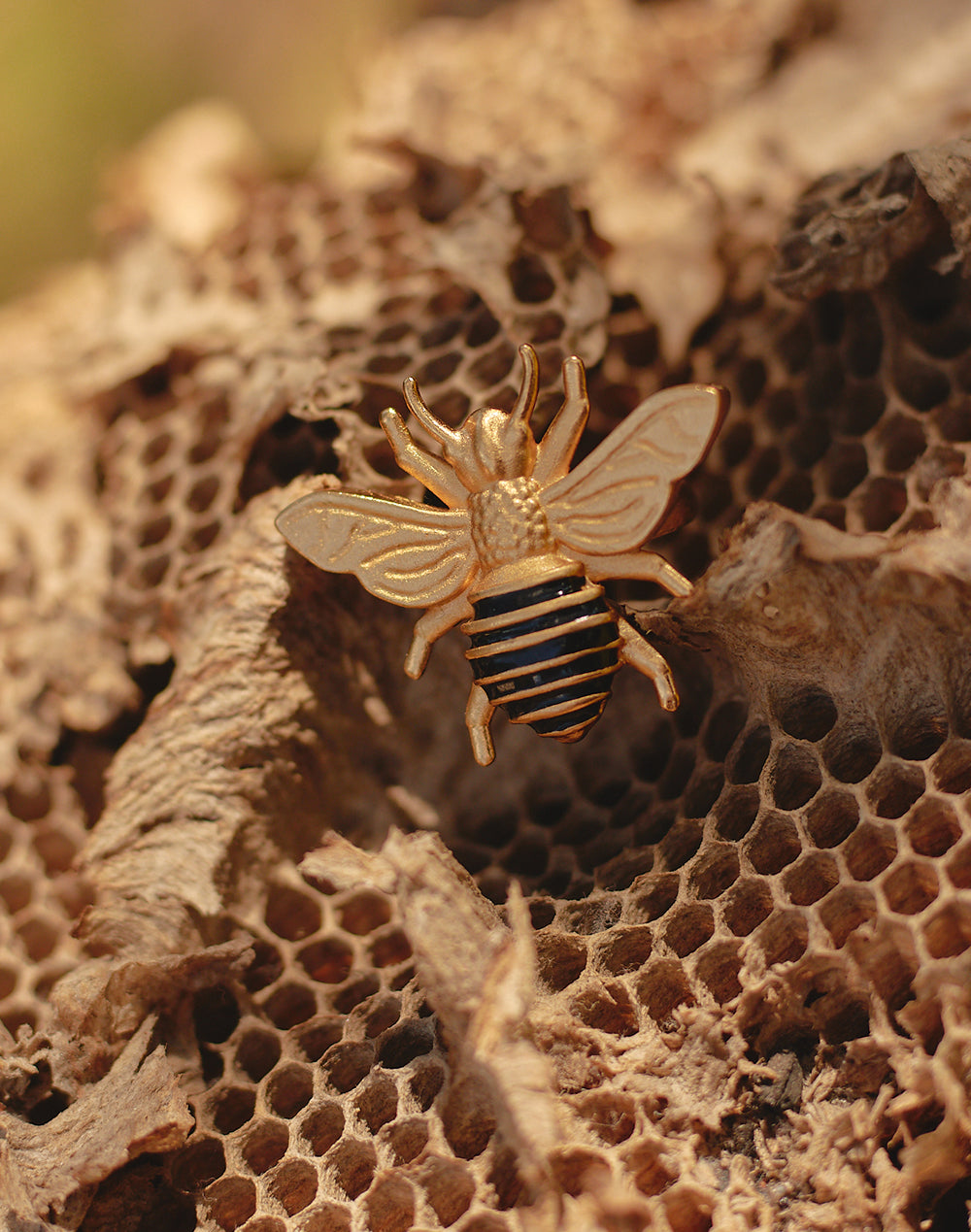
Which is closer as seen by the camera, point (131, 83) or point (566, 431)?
point (566, 431)

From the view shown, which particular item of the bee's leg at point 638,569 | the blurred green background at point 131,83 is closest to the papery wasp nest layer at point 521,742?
the bee's leg at point 638,569

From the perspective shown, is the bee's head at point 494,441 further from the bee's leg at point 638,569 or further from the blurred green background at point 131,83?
the blurred green background at point 131,83

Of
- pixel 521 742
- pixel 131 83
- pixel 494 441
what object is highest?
pixel 131 83

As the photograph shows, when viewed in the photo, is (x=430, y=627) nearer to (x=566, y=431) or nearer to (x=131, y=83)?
(x=566, y=431)

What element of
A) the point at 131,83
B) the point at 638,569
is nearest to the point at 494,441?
the point at 638,569

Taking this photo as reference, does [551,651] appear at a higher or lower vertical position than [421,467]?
lower

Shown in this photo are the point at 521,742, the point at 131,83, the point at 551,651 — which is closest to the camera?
the point at 551,651
